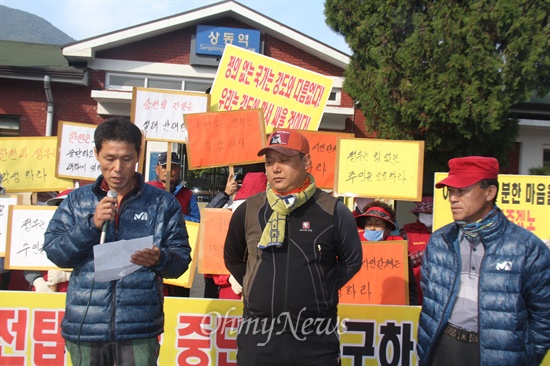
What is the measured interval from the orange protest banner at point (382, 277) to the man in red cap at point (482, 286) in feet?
4.04

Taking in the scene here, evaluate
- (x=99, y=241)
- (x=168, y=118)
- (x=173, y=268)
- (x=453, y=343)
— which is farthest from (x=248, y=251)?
(x=168, y=118)

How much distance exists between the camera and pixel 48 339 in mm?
3916

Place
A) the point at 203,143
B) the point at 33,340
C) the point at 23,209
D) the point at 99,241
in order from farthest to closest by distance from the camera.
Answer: the point at 203,143
the point at 23,209
the point at 33,340
the point at 99,241

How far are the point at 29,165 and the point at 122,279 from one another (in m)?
3.21

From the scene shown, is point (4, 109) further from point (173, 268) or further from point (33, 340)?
point (173, 268)

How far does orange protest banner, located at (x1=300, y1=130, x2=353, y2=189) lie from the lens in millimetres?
5117

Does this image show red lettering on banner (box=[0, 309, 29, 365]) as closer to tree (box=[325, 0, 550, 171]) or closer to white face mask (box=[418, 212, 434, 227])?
white face mask (box=[418, 212, 434, 227])

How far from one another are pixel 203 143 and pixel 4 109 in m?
8.51

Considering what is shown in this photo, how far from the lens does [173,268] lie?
2576 millimetres

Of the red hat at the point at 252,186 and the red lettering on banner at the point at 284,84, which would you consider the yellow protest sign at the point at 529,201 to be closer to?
the red hat at the point at 252,186

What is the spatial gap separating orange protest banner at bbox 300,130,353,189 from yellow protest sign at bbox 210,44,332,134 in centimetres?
74

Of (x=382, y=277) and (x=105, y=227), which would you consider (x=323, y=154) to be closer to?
(x=382, y=277)

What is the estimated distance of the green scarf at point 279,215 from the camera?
2.55 meters

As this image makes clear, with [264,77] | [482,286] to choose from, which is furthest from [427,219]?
[482,286]
